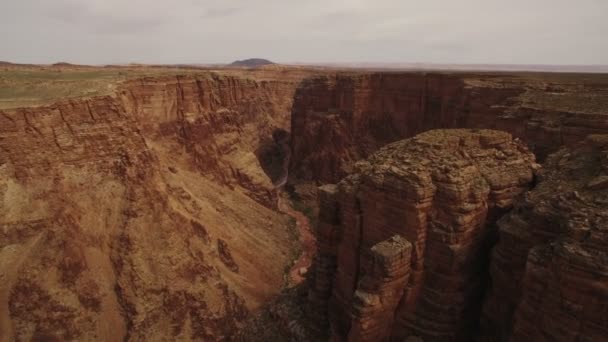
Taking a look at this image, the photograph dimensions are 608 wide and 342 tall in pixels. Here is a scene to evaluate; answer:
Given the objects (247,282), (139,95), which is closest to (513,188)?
(247,282)

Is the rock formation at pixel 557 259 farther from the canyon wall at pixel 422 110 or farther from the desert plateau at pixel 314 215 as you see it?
the canyon wall at pixel 422 110

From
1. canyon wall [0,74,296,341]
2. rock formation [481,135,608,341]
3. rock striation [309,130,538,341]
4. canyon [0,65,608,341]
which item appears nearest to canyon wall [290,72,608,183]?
canyon [0,65,608,341]

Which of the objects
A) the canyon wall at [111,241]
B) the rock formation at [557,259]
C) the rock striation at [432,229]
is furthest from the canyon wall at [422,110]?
the canyon wall at [111,241]

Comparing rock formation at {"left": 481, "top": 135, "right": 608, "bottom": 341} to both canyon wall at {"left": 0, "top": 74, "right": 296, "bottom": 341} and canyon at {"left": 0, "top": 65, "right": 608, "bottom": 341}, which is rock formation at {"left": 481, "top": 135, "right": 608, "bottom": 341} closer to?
canyon at {"left": 0, "top": 65, "right": 608, "bottom": 341}

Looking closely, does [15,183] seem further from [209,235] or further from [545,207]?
[545,207]

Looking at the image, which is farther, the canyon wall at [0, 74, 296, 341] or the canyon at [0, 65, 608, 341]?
the canyon wall at [0, 74, 296, 341]
